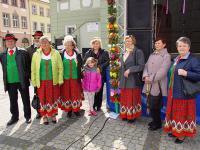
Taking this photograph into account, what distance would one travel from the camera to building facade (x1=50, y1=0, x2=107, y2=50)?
52.3 ft

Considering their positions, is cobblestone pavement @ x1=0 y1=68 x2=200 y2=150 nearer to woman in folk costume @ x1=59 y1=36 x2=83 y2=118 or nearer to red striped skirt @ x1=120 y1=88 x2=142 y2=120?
red striped skirt @ x1=120 y1=88 x2=142 y2=120

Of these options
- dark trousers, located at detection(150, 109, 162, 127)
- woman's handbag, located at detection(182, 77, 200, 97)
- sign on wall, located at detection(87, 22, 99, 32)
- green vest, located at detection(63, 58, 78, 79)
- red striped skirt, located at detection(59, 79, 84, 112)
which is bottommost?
dark trousers, located at detection(150, 109, 162, 127)

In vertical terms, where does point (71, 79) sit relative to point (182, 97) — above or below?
above

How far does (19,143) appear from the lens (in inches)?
156

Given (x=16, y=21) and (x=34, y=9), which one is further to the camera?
(x=34, y=9)

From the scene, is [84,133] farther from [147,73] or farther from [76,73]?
[147,73]

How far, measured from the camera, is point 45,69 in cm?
445

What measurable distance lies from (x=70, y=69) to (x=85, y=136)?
52.3 inches

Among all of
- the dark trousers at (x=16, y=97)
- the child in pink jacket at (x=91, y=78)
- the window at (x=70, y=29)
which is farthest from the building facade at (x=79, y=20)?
the dark trousers at (x=16, y=97)

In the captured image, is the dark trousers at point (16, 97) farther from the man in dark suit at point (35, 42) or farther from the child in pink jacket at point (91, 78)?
the child in pink jacket at point (91, 78)

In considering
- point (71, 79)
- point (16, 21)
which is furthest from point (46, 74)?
point (16, 21)

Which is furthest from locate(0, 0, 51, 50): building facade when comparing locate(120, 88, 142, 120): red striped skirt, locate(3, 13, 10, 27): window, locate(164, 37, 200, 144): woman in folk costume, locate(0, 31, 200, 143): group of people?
locate(164, 37, 200, 144): woman in folk costume

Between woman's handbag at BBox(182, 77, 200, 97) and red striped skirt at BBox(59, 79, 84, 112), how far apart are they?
2.13 metres

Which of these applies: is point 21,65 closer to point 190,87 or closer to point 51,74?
point 51,74
